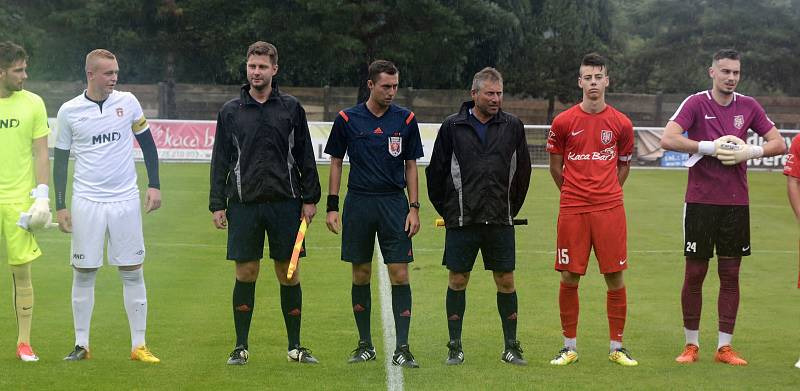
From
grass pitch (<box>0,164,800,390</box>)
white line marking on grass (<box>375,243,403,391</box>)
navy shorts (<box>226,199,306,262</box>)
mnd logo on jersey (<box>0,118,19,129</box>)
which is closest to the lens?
white line marking on grass (<box>375,243,403,391</box>)

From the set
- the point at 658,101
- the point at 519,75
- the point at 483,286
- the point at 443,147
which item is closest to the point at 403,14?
the point at 519,75

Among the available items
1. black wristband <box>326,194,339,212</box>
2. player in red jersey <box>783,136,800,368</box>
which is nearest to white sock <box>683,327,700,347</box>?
player in red jersey <box>783,136,800,368</box>

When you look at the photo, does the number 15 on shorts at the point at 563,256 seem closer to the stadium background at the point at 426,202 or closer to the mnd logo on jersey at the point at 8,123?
the stadium background at the point at 426,202

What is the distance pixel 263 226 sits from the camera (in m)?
8.36

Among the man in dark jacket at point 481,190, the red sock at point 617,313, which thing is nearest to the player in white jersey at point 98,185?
the man in dark jacket at point 481,190

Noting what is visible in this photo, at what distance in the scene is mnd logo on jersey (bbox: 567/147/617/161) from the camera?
845cm

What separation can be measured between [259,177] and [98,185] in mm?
1081

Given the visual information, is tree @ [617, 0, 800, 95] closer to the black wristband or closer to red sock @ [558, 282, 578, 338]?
red sock @ [558, 282, 578, 338]

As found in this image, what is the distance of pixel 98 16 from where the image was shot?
48.3 m

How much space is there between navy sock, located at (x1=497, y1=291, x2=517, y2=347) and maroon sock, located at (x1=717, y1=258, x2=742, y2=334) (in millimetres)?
1493

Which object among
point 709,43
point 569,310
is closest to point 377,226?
point 569,310

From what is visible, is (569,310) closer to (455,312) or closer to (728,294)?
(455,312)

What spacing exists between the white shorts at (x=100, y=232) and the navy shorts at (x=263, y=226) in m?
0.69

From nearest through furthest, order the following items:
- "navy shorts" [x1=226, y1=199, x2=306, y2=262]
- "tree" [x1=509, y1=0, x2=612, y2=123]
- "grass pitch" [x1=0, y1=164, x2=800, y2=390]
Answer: "grass pitch" [x1=0, y1=164, x2=800, y2=390]
"navy shorts" [x1=226, y1=199, x2=306, y2=262]
"tree" [x1=509, y1=0, x2=612, y2=123]
